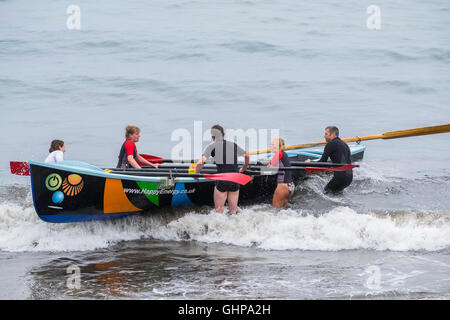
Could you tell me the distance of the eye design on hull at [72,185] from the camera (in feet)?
27.7

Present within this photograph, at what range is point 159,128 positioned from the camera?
727 inches

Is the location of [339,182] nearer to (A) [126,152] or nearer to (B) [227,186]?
(B) [227,186]

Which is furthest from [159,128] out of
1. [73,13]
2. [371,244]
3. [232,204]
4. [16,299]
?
[73,13]

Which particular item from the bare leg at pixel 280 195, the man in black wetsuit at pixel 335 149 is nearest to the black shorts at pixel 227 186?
the bare leg at pixel 280 195

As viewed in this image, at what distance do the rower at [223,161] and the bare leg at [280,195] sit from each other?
104 centimetres

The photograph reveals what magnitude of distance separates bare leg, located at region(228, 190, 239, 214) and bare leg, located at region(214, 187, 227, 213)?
81 millimetres

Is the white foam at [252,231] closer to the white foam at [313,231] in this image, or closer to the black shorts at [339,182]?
the white foam at [313,231]

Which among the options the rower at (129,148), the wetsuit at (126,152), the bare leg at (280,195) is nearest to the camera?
the rower at (129,148)

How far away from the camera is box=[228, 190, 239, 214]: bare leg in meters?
9.23

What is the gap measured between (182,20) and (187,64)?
22.8ft

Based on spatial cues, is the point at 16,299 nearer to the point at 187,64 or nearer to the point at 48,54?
the point at 187,64

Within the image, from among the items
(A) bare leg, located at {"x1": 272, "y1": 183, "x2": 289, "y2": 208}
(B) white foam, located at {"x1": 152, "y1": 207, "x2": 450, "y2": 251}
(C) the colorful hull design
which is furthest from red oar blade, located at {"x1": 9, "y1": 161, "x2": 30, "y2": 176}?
(A) bare leg, located at {"x1": 272, "y1": 183, "x2": 289, "y2": 208}

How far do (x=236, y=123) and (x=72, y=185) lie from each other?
11.1 m

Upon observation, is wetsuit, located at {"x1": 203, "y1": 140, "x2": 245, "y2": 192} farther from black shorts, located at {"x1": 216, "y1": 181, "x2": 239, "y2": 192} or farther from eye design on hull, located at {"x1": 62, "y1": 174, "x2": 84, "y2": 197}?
eye design on hull, located at {"x1": 62, "y1": 174, "x2": 84, "y2": 197}
